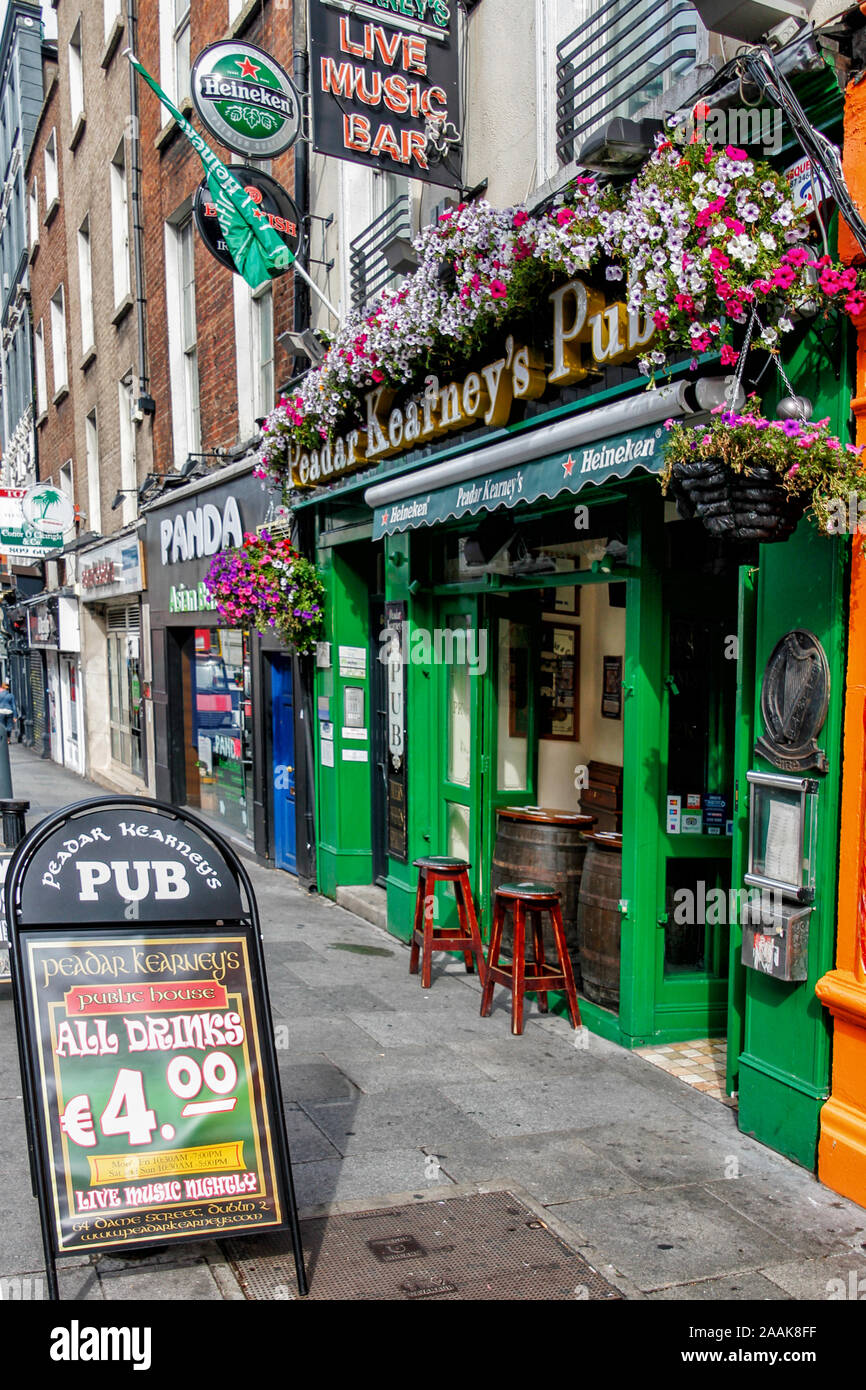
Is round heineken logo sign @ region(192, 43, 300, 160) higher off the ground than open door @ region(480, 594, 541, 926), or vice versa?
round heineken logo sign @ region(192, 43, 300, 160)

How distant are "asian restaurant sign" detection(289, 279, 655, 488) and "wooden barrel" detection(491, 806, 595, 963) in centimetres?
239

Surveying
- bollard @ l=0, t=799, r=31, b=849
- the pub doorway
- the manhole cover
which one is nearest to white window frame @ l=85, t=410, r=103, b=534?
bollard @ l=0, t=799, r=31, b=849

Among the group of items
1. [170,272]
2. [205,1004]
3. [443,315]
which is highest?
[170,272]

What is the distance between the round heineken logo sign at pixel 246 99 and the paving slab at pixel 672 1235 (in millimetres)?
7774

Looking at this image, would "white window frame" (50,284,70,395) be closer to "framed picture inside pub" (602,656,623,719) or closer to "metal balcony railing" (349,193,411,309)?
"metal balcony railing" (349,193,411,309)

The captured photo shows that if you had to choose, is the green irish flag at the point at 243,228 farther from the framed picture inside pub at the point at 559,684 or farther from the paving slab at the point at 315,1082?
the paving slab at the point at 315,1082

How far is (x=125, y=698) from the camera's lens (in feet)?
58.0

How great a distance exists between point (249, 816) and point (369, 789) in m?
2.67

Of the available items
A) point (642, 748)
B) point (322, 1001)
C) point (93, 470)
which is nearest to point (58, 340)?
point (93, 470)

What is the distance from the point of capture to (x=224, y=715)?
12.3 metres

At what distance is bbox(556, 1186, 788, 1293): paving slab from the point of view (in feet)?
11.4

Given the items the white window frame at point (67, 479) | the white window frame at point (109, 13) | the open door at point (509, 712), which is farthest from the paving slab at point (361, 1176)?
the white window frame at point (67, 479)

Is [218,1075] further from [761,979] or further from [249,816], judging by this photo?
[249,816]
